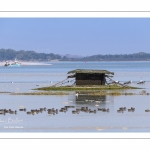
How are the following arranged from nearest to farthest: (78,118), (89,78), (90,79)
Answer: (78,118), (89,78), (90,79)

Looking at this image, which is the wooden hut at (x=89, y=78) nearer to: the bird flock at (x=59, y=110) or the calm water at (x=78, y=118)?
the calm water at (x=78, y=118)

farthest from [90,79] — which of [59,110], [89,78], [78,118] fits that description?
[78,118]

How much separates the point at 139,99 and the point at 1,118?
1411 cm

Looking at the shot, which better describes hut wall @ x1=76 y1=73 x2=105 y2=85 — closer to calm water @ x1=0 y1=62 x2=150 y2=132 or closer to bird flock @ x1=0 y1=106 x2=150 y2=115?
calm water @ x1=0 y1=62 x2=150 y2=132

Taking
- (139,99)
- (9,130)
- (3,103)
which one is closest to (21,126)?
(9,130)

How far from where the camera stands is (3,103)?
40.5 metres

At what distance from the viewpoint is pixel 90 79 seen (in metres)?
52.6

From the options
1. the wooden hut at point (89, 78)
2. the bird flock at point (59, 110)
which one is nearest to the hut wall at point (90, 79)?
the wooden hut at point (89, 78)

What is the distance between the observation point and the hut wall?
171 feet

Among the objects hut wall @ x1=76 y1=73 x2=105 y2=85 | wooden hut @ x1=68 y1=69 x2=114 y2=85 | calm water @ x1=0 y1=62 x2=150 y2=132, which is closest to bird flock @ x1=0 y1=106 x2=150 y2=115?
calm water @ x1=0 y1=62 x2=150 y2=132

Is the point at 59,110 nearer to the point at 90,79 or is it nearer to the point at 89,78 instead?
the point at 89,78

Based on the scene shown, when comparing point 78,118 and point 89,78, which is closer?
point 78,118
